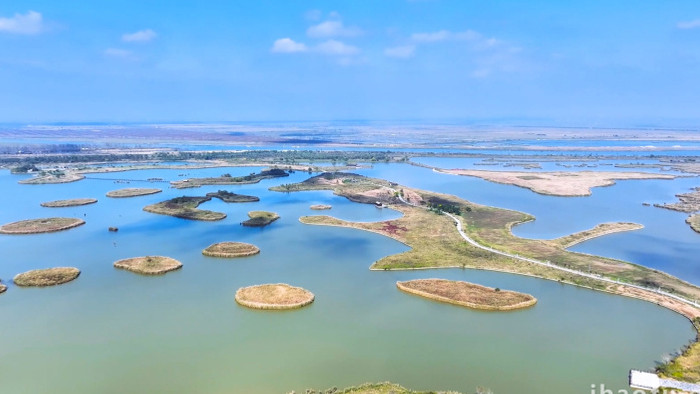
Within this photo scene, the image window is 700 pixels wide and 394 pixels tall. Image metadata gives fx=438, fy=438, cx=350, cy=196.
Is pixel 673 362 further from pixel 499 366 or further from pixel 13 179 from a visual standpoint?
pixel 13 179

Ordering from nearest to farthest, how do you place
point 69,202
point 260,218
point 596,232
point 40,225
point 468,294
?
1. point 468,294
2. point 596,232
3. point 40,225
4. point 260,218
5. point 69,202

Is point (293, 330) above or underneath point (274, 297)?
underneath

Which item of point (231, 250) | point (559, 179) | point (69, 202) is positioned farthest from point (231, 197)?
point (559, 179)

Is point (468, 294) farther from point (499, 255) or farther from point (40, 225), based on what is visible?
point (40, 225)

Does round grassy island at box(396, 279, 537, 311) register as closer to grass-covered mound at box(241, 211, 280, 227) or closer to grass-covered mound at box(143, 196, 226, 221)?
grass-covered mound at box(241, 211, 280, 227)

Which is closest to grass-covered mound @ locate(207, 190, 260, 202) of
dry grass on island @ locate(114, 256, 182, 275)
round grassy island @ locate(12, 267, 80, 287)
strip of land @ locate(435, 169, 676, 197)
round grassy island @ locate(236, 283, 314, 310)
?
dry grass on island @ locate(114, 256, 182, 275)

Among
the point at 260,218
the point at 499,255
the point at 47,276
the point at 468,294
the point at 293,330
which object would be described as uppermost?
the point at 260,218

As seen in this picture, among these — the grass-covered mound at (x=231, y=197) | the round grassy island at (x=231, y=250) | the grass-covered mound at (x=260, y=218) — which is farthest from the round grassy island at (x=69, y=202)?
the round grassy island at (x=231, y=250)
